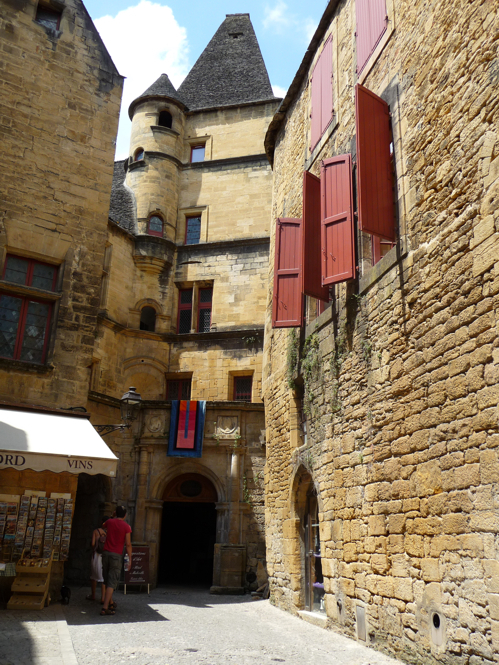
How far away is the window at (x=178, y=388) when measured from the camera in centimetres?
1556

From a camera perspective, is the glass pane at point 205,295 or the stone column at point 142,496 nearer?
the stone column at point 142,496

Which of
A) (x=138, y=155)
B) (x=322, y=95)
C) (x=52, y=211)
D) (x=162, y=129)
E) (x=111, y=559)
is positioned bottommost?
(x=111, y=559)

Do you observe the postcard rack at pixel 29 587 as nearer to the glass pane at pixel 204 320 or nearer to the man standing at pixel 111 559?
the man standing at pixel 111 559

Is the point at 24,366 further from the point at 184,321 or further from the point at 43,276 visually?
the point at 184,321

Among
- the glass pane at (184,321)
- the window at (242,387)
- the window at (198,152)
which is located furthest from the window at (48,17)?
the window at (242,387)

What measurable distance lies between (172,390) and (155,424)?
3666 millimetres

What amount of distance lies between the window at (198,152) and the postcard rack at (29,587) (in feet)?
44.3

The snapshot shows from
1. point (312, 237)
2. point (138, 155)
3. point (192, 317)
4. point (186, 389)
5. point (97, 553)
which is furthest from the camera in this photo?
point (138, 155)

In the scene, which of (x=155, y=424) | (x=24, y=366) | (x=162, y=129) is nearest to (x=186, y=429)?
(x=155, y=424)

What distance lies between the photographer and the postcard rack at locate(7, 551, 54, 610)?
7.17m

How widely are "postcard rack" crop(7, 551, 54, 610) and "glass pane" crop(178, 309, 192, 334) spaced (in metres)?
9.21

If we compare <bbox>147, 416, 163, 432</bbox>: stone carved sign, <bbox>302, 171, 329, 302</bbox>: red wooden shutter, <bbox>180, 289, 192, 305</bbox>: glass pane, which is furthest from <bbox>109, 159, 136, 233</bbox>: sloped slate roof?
<bbox>302, 171, 329, 302</bbox>: red wooden shutter

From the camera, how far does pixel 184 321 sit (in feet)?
53.9

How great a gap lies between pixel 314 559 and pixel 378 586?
2.34 meters
